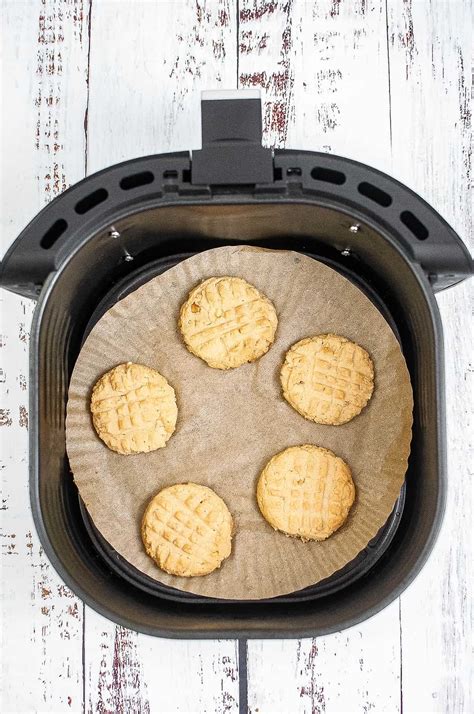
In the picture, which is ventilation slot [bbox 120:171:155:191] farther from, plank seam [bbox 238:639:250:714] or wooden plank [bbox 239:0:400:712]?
plank seam [bbox 238:639:250:714]

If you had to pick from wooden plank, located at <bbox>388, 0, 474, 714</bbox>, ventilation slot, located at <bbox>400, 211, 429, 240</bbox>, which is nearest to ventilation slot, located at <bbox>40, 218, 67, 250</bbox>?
ventilation slot, located at <bbox>400, 211, 429, 240</bbox>

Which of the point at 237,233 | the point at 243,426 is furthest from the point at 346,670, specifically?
the point at 237,233

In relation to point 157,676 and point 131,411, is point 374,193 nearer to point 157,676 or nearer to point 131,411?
point 131,411

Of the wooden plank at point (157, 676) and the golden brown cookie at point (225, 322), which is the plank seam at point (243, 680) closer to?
the wooden plank at point (157, 676)

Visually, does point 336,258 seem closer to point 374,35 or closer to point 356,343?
point 356,343

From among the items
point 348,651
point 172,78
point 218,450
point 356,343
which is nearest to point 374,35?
point 172,78

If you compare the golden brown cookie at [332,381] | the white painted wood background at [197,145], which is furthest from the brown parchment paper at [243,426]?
the white painted wood background at [197,145]
